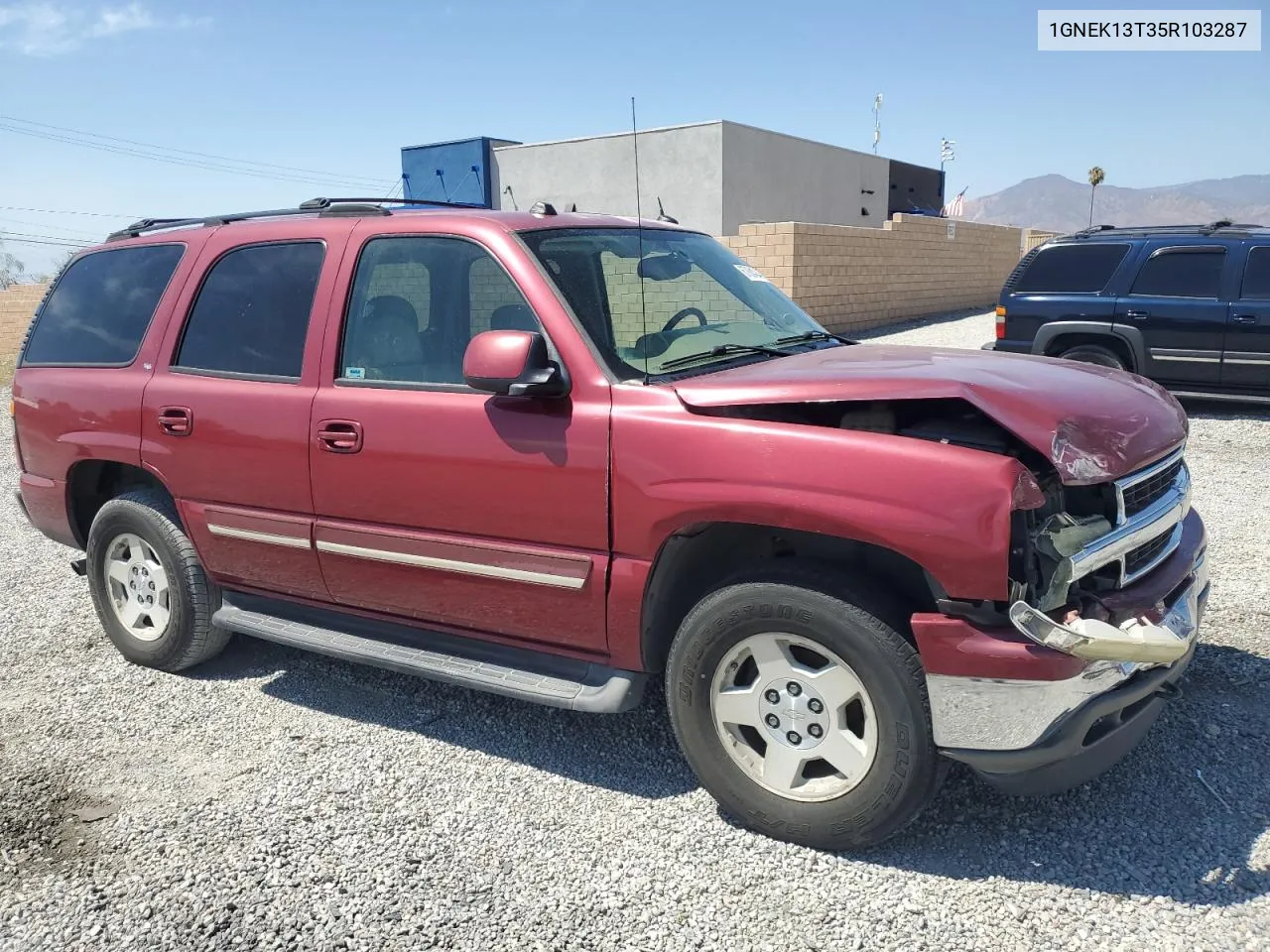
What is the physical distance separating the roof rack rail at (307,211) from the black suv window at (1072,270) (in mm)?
8325

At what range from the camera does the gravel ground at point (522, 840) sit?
2.79 meters

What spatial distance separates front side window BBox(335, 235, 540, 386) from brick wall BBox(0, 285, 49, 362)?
1977 centimetres

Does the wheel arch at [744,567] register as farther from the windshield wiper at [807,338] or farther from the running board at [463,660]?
the windshield wiper at [807,338]

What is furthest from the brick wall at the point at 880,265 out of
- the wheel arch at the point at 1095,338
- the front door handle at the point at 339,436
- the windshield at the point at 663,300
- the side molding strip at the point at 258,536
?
the front door handle at the point at 339,436

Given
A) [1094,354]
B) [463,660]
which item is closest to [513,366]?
[463,660]

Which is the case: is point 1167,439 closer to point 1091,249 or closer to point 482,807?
point 482,807

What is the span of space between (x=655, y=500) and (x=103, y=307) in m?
3.24

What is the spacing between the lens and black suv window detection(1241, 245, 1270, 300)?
32.6 ft

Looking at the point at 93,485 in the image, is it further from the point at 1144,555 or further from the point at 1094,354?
the point at 1094,354

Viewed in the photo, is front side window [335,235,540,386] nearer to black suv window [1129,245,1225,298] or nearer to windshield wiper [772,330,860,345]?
windshield wiper [772,330,860,345]

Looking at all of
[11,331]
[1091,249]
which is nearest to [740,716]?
[1091,249]

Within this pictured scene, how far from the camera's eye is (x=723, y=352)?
145 inches

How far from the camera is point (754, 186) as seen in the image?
26.2m

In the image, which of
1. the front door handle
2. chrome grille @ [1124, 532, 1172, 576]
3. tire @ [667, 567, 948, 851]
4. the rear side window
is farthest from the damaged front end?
the rear side window
